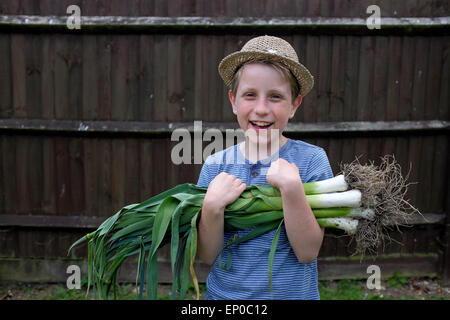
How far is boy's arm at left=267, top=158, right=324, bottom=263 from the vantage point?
1257 millimetres

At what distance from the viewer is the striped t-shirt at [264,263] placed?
4.62 ft

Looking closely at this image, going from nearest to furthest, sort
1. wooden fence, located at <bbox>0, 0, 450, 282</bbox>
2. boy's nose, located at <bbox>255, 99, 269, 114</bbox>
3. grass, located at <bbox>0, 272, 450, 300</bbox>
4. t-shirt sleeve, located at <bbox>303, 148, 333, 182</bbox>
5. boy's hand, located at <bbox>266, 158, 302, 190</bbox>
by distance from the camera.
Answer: boy's hand, located at <bbox>266, 158, 302, 190</bbox> < boy's nose, located at <bbox>255, 99, 269, 114</bbox> < t-shirt sleeve, located at <bbox>303, 148, 333, 182</bbox> < wooden fence, located at <bbox>0, 0, 450, 282</bbox> < grass, located at <bbox>0, 272, 450, 300</bbox>

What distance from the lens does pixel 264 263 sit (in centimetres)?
142

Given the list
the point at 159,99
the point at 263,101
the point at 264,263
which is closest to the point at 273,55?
the point at 263,101

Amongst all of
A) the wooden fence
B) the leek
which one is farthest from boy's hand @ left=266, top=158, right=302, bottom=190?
the wooden fence

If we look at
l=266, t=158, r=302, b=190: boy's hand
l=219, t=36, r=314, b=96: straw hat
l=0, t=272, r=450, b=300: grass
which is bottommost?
l=0, t=272, r=450, b=300: grass

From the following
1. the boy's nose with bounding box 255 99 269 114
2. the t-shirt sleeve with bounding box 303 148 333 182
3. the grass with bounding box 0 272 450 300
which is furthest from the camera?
the grass with bounding box 0 272 450 300

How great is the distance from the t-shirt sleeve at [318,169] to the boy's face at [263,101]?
0.60ft

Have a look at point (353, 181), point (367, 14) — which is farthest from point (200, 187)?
point (367, 14)

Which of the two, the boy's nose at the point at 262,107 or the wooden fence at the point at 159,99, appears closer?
the boy's nose at the point at 262,107

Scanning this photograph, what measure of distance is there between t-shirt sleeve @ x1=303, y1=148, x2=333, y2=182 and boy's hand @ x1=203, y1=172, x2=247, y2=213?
0.87 ft

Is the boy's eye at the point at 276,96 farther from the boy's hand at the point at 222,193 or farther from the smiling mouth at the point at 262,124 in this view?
A: the boy's hand at the point at 222,193

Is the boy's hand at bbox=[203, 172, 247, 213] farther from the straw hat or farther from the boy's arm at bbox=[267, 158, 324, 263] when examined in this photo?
the straw hat

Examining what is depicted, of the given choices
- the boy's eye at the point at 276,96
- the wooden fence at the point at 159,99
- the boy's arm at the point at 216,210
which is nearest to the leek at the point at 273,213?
the boy's arm at the point at 216,210
